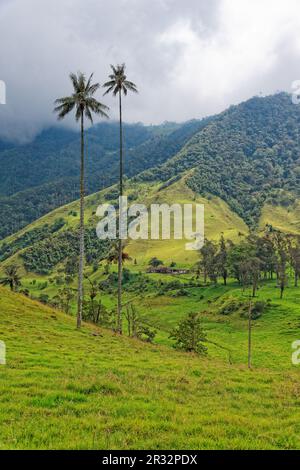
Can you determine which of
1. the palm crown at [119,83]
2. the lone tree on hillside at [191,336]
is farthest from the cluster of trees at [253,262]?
the palm crown at [119,83]

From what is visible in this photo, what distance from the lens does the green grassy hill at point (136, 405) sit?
37.0 feet

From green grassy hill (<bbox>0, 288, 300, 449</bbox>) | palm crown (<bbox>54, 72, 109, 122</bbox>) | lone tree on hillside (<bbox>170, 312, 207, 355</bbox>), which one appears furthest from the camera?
lone tree on hillside (<bbox>170, 312, 207, 355</bbox>)

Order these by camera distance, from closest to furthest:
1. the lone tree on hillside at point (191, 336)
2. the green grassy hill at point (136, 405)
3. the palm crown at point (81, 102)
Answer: the green grassy hill at point (136, 405)
the palm crown at point (81, 102)
the lone tree on hillside at point (191, 336)

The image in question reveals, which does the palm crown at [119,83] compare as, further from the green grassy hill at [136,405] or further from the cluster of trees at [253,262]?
the cluster of trees at [253,262]

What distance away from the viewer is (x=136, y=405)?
47.2 feet

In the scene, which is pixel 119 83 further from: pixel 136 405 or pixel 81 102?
pixel 136 405

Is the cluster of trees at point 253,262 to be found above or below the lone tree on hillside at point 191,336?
above

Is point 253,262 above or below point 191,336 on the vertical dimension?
above

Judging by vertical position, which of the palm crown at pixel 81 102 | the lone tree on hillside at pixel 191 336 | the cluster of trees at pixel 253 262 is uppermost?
the palm crown at pixel 81 102

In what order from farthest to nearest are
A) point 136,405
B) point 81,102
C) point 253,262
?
1. point 253,262
2. point 81,102
3. point 136,405

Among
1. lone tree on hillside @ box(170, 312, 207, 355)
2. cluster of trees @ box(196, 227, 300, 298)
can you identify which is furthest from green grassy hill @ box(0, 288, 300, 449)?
cluster of trees @ box(196, 227, 300, 298)

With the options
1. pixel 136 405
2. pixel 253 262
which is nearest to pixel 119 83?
pixel 136 405

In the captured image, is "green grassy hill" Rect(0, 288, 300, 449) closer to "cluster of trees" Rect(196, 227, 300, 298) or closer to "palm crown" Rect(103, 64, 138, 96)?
"palm crown" Rect(103, 64, 138, 96)

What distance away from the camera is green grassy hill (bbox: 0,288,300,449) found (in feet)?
37.0
